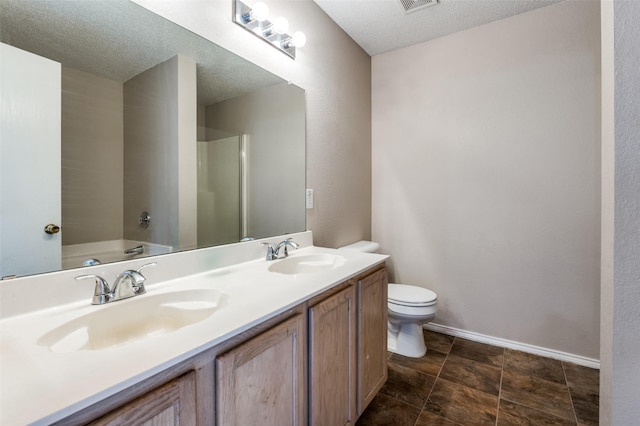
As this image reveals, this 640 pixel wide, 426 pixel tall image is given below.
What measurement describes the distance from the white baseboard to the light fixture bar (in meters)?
2.45

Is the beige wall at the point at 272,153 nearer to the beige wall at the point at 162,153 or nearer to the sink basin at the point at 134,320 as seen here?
the beige wall at the point at 162,153

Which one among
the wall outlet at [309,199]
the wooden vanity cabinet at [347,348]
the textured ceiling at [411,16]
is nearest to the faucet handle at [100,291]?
the wooden vanity cabinet at [347,348]

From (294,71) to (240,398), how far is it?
1.76 m

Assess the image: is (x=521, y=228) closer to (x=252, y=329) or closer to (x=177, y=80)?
(x=252, y=329)

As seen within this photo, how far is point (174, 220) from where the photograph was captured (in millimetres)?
1193

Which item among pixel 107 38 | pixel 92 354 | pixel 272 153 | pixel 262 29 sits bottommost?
pixel 92 354

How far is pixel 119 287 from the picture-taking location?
911 mm

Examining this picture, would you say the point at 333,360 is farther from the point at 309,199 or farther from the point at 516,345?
the point at 516,345

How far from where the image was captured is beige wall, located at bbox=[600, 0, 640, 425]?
3.26 ft

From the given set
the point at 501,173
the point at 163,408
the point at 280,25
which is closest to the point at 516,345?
the point at 501,173

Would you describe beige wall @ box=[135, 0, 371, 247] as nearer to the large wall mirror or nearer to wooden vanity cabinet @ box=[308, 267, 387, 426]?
the large wall mirror

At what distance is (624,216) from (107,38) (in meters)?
2.01

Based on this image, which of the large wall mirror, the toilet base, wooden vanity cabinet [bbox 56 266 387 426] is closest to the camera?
wooden vanity cabinet [bbox 56 266 387 426]

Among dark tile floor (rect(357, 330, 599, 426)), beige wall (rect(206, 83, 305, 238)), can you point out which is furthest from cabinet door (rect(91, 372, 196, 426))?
dark tile floor (rect(357, 330, 599, 426))
